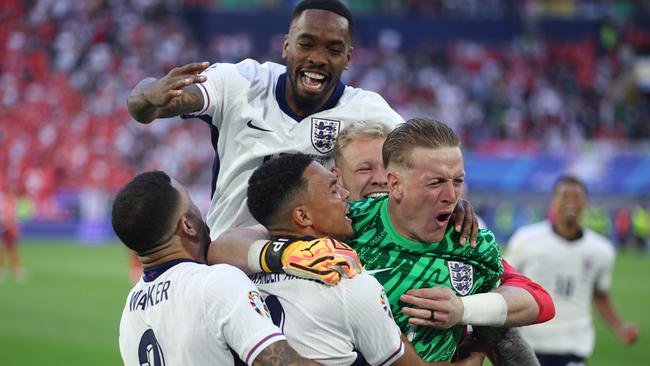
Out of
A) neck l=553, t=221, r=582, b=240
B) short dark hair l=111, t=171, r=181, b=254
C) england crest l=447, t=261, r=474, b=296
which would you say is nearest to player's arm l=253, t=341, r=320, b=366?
short dark hair l=111, t=171, r=181, b=254

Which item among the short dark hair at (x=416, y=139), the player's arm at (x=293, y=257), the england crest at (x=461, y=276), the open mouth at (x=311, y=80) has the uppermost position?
the open mouth at (x=311, y=80)

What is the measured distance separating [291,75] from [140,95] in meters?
0.92

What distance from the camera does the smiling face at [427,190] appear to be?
400 cm

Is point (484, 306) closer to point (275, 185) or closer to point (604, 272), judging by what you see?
point (275, 185)

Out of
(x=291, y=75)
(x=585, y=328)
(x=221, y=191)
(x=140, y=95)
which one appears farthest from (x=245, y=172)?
(x=585, y=328)

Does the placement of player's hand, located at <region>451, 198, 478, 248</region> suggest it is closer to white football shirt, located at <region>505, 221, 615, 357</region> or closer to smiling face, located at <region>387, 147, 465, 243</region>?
smiling face, located at <region>387, 147, 465, 243</region>

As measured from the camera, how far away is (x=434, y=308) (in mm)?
3875

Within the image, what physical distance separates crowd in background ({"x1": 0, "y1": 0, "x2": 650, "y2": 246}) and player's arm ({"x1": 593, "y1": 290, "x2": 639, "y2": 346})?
1997 cm

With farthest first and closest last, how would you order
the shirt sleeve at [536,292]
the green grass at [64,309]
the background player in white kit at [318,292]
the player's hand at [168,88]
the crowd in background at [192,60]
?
the crowd in background at [192,60] → the green grass at [64,309] → the player's hand at [168,88] → the shirt sleeve at [536,292] → the background player in white kit at [318,292]

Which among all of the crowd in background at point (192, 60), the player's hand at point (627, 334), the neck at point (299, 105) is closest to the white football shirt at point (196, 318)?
the neck at point (299, 105)

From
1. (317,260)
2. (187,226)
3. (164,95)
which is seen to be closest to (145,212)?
(187,226)

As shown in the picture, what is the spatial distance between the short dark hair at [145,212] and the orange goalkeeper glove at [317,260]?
486mm

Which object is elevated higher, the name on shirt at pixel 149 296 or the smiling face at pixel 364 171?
the smiling face at pixel 364 171

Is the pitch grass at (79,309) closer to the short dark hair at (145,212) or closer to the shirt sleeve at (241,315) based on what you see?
the short dark hair at (145,212)
